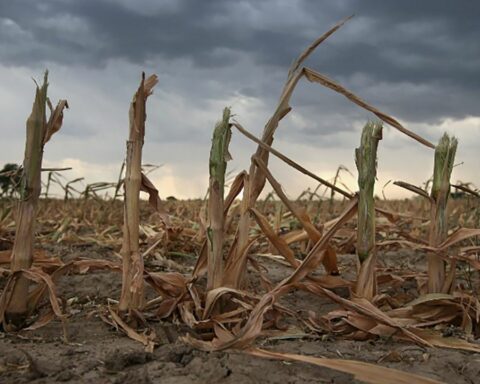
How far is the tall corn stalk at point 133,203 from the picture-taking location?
2.30 metres

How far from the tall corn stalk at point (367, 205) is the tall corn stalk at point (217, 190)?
48 cm

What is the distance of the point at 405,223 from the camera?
6.01m

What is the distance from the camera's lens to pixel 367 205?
2.36m

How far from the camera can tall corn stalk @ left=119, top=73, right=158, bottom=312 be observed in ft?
7.56

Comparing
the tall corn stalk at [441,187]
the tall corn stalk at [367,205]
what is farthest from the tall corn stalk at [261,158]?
the tall corn stalk at [441,187]

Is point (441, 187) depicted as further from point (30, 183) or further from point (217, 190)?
point (30, 183)

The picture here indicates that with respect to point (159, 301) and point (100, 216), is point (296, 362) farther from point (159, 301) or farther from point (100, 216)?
point (100, 216)

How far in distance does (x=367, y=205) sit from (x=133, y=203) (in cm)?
82

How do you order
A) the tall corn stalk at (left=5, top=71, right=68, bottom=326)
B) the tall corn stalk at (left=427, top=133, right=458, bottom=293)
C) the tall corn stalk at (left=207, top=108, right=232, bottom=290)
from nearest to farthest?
the tall corn stalk at (left=207, top=108, right=232, bottom=290) < the tall corn stalk at (left=5, top=71, right=68, bottom=326) < the tall corn stalk at (left=427, top=133, right=458, bottom=293)

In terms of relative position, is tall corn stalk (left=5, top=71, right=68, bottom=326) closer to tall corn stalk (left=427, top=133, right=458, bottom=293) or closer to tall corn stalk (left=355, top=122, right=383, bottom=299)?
tall corn stalk (left=355, top=122, right=383, bottom=299)

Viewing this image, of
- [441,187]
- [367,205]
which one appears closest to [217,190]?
[367,205]

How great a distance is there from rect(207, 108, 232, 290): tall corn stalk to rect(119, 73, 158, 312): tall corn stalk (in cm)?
25

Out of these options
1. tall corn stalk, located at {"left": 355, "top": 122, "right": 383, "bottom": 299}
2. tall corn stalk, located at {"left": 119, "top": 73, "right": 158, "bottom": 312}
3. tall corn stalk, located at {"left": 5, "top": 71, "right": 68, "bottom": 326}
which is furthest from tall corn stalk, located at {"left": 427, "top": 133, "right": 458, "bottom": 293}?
tall corn stalk, located at {"left": 5, "top": 71, "right": 68, "bottom": 326}

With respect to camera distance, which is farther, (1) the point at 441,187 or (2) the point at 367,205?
(1) the point at 441,187
